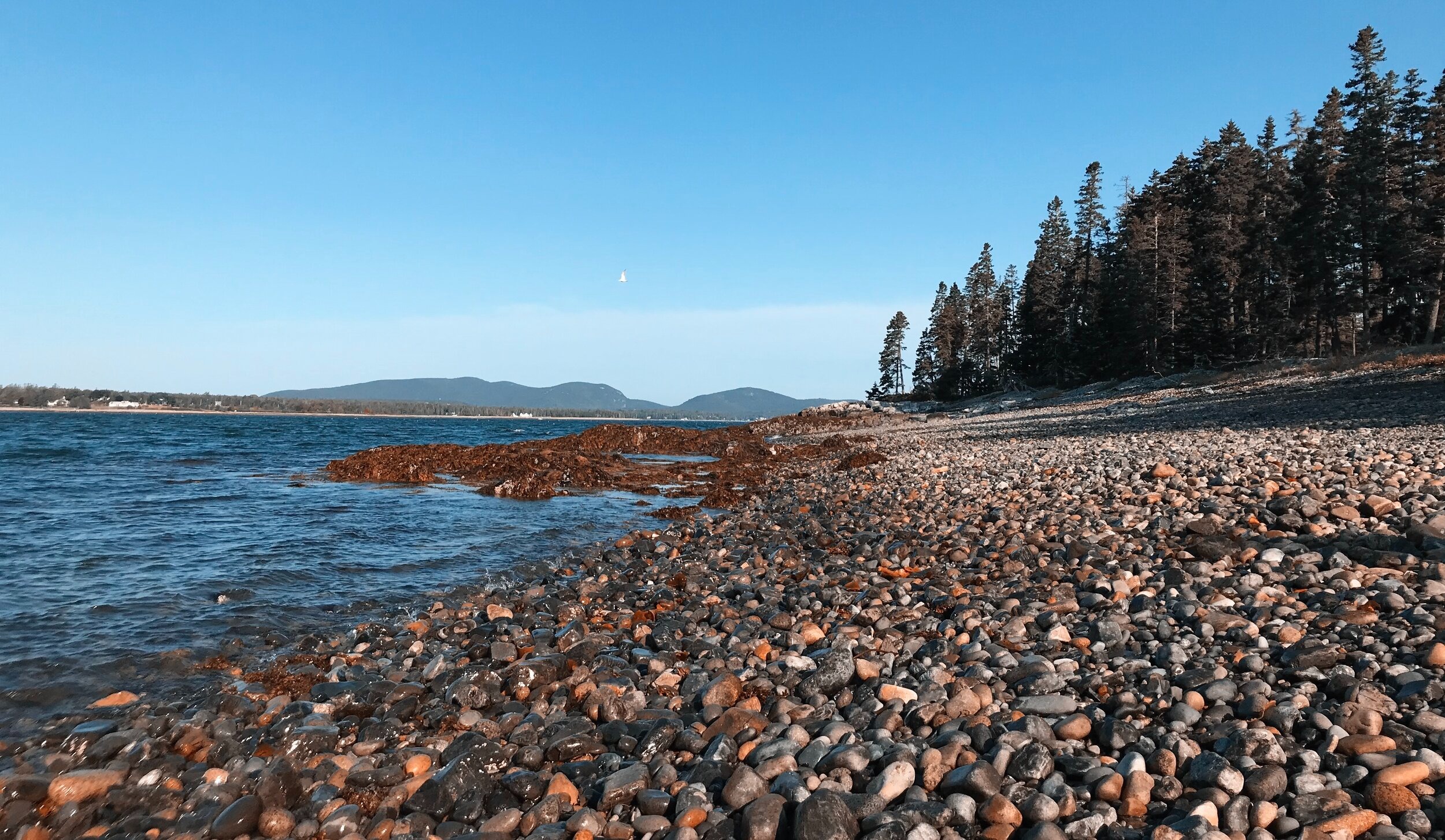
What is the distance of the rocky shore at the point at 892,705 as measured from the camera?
11.2 feet

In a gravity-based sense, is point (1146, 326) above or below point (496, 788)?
above

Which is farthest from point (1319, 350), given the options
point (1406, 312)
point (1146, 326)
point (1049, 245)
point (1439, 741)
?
point (1439, 741)

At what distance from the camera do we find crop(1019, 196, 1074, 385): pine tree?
63.7m

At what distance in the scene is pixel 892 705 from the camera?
466 cm

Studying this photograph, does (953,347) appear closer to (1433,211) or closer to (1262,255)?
(1262,255)

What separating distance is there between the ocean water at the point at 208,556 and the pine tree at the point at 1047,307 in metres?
55.6

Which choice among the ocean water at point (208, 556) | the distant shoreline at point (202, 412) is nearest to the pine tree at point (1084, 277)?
the ocean water at point (208, 556)

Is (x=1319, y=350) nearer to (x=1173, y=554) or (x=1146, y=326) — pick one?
(x=1146, y=326)

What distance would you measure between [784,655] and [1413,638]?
4001mm

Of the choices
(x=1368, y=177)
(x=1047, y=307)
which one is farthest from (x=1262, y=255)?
(x=1047, y=307)

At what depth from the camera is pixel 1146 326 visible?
4728 centimetres

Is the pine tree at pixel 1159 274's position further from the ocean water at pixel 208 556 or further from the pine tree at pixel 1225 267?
the ocean water at pixel 208 556

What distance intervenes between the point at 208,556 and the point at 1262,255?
52932 mm

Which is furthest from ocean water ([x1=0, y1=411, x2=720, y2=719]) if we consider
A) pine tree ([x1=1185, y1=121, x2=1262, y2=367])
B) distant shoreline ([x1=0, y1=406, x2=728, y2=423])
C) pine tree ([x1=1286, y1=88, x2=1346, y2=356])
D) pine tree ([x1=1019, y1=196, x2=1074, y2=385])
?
distant shoreline ([x1=0, y1=406, x2=728, y2=423])
